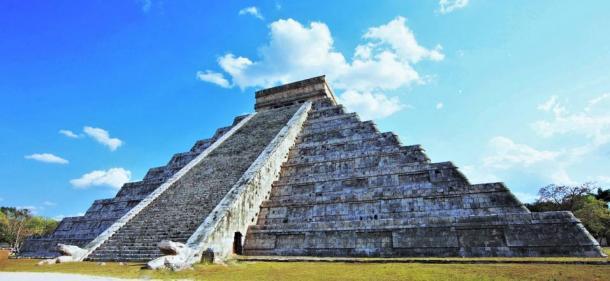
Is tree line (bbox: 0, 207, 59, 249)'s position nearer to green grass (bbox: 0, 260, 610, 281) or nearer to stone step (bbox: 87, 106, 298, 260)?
stone step (bbox: 87, 106, 298, 260)

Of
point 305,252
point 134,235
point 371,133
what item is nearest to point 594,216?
point 371,133

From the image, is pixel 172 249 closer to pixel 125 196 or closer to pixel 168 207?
pixel 168 207

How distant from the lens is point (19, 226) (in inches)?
1785

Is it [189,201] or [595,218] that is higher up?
[595,218]

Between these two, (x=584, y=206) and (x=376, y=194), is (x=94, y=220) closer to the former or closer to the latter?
(x=376, y=194)

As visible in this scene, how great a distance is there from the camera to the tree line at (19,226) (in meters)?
45.1

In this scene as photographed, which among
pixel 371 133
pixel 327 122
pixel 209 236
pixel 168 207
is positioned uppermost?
pixel 327 122

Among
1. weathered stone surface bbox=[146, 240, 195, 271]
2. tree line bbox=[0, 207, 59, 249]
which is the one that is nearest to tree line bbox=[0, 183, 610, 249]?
tree line bbox=[0, 207, 59, 249]

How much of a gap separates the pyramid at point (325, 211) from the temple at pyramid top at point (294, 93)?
7401 millimetres

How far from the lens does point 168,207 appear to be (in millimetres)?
13289

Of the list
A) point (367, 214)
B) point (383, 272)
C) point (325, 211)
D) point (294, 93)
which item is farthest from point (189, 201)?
point (294, 93)

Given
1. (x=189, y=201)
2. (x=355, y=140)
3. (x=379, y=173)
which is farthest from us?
(x=355, y=140)

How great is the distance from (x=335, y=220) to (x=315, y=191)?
171 cm

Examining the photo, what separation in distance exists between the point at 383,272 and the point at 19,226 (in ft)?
177
